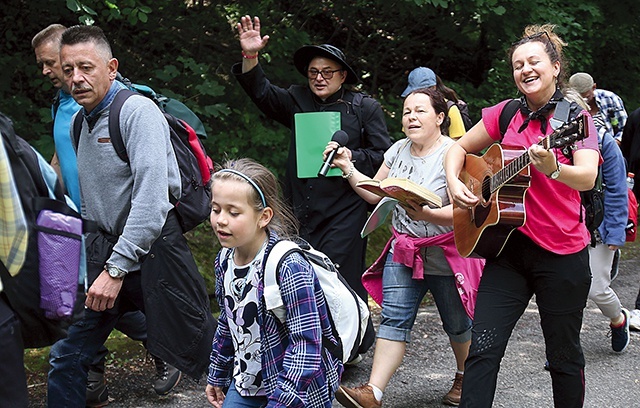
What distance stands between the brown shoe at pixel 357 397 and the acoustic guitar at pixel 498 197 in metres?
0.93

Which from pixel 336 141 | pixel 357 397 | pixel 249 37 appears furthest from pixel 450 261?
pixel 249 37

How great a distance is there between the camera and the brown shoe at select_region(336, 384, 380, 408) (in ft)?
14.8

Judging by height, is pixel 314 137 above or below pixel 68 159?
above

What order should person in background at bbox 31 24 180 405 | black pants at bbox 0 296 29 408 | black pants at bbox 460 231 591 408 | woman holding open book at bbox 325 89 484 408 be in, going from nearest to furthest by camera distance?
black pants at bbox 0 296 29 408 → black pants at bbox 460 231 591 408 → person in background at bbox 31 24 180 405 → woman holding open book at bbox 325 89 484 408

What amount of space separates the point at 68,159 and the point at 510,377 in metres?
3.14

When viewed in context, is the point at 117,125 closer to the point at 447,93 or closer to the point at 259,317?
the point at 259,317

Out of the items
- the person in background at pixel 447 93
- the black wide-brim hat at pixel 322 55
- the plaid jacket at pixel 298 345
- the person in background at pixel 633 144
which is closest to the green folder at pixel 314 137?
the black wide-brim hat at pixel 322 55

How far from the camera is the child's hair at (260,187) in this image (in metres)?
3.42

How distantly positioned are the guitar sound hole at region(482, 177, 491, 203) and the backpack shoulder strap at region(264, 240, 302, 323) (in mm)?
1162

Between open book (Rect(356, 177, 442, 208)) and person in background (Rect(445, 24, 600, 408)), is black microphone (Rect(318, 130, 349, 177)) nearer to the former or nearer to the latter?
open book (Rect(356, 177, 442, 208))

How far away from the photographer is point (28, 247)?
280 cm

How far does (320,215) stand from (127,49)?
3462 mm

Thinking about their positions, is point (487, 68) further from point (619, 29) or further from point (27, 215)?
Answer: point (27, 215)

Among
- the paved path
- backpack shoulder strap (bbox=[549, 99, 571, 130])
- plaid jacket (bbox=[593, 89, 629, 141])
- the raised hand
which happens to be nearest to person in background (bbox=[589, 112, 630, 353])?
the paved path
